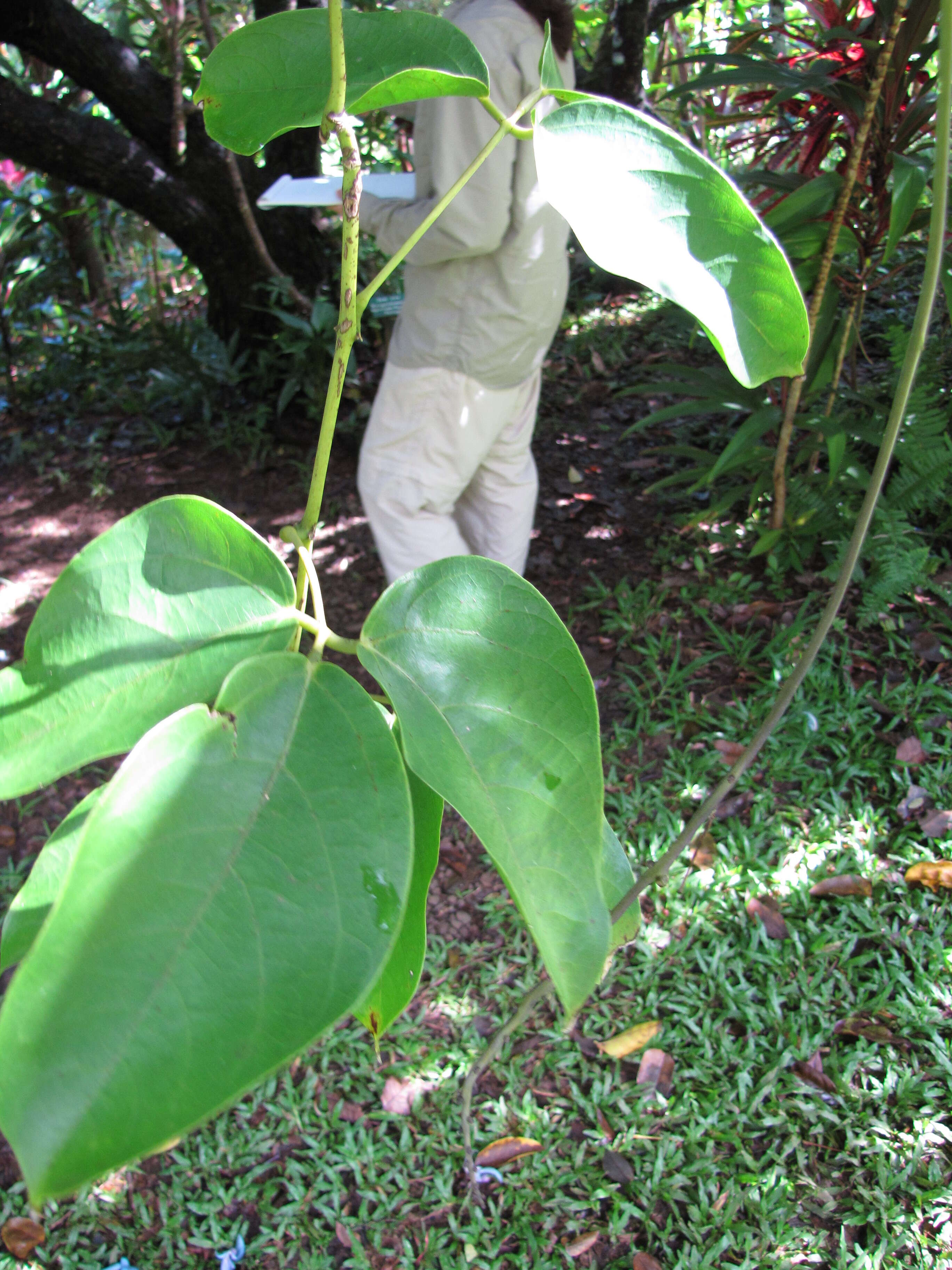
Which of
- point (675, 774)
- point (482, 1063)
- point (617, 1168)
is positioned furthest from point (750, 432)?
point (482, 1063)

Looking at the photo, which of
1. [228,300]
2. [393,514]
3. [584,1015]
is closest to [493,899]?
[584,1015]

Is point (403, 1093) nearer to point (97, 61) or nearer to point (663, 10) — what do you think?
point (97, 61)

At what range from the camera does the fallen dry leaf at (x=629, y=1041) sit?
2.01 metres

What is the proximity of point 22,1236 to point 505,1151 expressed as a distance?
1.01 m

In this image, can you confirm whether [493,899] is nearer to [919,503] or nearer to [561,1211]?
[561,1211]

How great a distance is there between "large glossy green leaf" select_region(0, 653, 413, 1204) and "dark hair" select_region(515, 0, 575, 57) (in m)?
2.00

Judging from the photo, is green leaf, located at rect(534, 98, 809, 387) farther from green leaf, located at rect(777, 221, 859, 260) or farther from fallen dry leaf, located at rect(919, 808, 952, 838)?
green leaf, located at rect(777, 221, 859, 260)

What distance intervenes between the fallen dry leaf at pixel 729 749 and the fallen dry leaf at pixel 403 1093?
1202 mm

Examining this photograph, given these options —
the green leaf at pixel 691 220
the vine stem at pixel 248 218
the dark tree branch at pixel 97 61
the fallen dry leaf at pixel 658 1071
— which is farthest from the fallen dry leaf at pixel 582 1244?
the dark tree branch at pixel 97 61

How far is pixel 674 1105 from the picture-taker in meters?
1.91

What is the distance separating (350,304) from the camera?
1.64 feet

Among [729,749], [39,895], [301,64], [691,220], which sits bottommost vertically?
[729,749]

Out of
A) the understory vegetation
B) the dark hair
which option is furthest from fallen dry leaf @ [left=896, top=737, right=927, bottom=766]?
the dark hair

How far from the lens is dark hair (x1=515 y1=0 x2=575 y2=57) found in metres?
1.98
